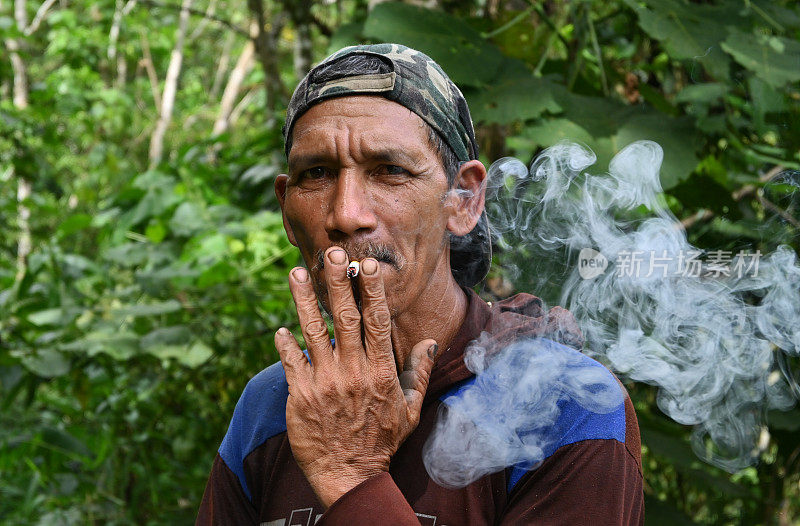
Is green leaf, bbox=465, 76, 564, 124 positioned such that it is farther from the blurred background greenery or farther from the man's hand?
the man's hand

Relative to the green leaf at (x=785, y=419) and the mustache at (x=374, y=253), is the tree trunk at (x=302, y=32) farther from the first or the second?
the mustache at (x=374, y=253)

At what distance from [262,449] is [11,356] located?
7.13ft

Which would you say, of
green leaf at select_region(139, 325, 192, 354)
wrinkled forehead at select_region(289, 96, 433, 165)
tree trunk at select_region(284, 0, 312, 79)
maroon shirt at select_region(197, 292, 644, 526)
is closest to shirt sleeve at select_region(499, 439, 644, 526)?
maroon shirt at select_region(197, 292, 644, 526)

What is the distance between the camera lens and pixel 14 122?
4891 millimetres

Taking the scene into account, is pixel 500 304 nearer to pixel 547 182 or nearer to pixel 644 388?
pixel 547 182

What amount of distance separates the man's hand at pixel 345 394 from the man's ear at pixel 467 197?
40cm

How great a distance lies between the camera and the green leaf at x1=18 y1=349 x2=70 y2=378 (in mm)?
3412

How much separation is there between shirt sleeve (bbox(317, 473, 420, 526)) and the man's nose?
497 millimetres

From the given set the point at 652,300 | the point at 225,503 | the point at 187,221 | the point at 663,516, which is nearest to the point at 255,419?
the point at 225,503

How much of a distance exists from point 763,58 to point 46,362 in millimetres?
3143

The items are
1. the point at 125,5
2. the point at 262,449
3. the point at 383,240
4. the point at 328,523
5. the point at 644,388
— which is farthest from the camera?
the point at 125,5

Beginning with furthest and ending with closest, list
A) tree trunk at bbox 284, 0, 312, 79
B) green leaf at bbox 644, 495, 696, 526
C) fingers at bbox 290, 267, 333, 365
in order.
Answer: tree trunk at bbox 284, 0, 312, 79 → green leaf at bbox 644, 495, 696, 526 → fingers at bbox 290, 267, 333, 365

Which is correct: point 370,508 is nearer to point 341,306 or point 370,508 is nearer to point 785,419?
point 341,306

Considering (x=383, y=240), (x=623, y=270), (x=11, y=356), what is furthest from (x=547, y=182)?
(x=11, y=356)
